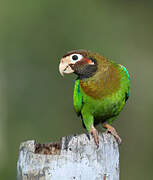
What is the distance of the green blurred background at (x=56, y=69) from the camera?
33.3 feet

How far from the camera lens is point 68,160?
2758mm

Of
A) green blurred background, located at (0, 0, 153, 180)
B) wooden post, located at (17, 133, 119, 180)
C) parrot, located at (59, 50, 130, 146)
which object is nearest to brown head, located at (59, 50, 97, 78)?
parrot, located at (59, 50, 130, 146)

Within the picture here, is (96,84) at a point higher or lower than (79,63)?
lower

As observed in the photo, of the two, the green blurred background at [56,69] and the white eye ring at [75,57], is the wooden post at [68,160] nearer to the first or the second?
the white eye ring at [75,57]

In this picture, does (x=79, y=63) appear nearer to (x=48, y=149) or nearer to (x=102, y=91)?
(x=102, y=91)

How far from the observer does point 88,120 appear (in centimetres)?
450

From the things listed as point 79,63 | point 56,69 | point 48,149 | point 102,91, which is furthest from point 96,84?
point 56,69

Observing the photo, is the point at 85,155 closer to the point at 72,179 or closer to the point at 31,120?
the point at 72,179

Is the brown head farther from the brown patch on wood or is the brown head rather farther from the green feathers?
the brown patch on wood

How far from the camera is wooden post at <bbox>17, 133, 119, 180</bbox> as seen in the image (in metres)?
2.71

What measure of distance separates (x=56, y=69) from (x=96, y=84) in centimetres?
642

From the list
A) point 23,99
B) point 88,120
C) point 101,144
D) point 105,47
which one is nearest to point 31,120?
point 23,99

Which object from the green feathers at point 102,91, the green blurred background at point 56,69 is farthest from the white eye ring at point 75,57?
the green blurred background at point 56,69

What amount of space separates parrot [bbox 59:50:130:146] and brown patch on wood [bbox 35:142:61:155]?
137cm
